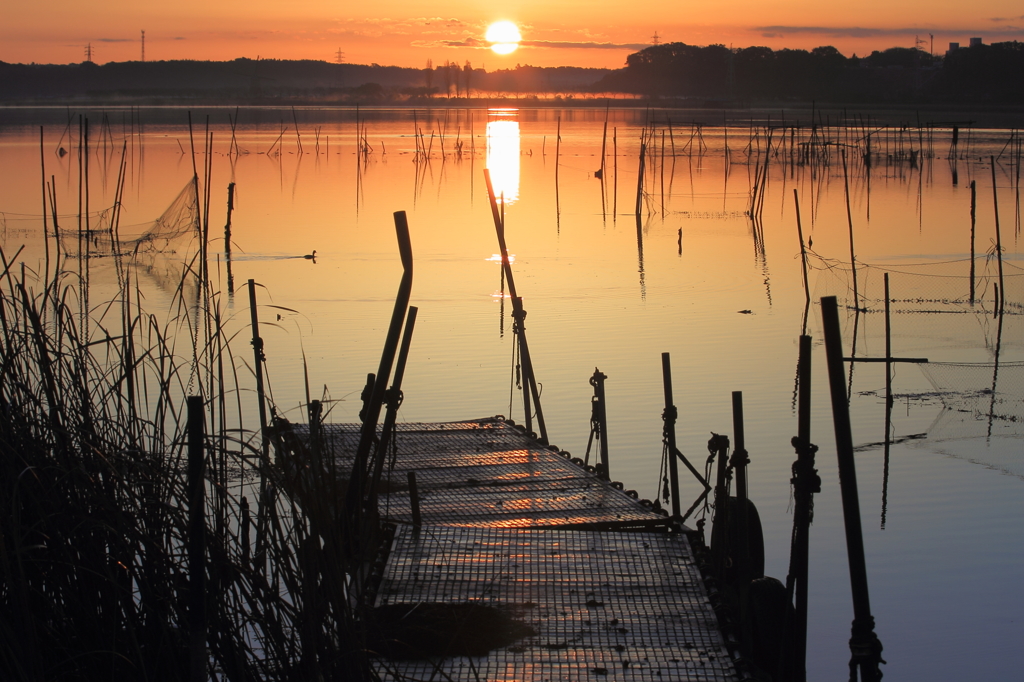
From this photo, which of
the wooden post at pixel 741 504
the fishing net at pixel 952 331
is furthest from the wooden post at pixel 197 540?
the fishing net at pixel 952 331

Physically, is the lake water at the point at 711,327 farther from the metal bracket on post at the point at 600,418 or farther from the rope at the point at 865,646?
the rope at the point at 865,646

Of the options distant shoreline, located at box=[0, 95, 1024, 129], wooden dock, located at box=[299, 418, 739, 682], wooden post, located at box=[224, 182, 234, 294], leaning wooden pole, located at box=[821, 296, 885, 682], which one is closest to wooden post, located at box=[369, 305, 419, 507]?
wooden dock, located at box=[299, 418, 739, 682]

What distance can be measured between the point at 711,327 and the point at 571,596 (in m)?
6.52

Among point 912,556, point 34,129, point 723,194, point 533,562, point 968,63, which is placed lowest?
point 912,556

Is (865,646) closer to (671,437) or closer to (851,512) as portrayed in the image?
(851,512)

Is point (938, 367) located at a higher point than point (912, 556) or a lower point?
higher

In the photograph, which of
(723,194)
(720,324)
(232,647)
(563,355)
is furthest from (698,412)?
(723,194)

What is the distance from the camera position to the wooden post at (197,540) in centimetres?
192

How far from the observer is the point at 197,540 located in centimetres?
194

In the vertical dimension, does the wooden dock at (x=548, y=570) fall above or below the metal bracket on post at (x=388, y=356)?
below

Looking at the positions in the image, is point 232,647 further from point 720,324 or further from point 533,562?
point 720,324

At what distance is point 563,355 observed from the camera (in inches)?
332

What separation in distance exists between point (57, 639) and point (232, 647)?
14.2 inches

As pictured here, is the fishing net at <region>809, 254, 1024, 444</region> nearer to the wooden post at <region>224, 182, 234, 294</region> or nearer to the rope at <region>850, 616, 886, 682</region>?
the rope at <region>850, 616, 886, 682</region>
